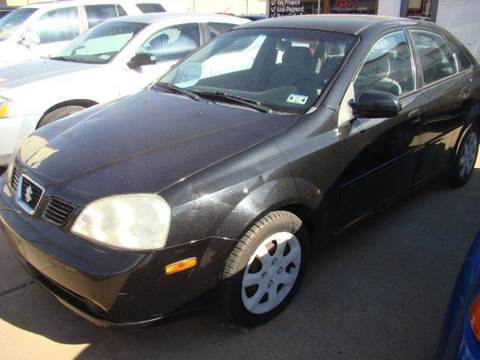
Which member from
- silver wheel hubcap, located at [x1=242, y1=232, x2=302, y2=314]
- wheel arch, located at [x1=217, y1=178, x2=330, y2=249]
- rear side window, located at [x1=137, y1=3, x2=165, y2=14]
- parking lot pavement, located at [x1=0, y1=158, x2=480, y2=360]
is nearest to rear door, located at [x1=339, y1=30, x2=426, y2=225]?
wheel arch, located at [x1=217, y1=178, x2=330, y2=249]

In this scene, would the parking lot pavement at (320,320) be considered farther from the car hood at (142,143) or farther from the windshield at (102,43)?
the windshield at (102,43)

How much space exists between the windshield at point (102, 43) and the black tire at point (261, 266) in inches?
146

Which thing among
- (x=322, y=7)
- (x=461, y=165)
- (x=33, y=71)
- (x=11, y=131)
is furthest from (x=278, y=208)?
(x=322, y=7)

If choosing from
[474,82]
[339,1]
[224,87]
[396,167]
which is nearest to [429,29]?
[474,82]

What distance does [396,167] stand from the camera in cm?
330

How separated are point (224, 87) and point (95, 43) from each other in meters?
3.23

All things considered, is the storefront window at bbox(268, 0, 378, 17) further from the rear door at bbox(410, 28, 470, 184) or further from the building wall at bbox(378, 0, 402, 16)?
the rear door at bbox(410, 28, 470, 184)

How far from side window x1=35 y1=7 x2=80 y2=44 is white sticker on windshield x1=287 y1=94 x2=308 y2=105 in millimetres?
6199

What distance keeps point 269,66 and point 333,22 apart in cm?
56

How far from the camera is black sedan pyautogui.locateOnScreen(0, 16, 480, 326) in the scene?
2.10 m

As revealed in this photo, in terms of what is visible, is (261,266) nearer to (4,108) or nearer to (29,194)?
(29,194)

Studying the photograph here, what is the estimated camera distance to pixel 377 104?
2742 millimetres

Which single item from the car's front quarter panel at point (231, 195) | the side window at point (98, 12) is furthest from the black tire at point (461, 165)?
the side window at point (98, 12)

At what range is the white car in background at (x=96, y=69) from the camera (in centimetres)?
452
